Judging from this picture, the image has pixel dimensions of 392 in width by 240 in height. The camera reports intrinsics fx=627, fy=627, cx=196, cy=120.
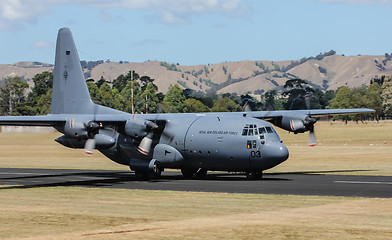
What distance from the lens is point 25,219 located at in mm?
22453

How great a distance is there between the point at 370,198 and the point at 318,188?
15.4ft

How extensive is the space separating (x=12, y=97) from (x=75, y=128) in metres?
164

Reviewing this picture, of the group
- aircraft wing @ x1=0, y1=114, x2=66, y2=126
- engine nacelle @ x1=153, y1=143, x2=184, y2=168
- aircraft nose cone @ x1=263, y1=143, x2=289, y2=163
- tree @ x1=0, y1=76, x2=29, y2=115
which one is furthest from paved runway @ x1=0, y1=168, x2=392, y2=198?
tree @ x1=0, y1=76, x2=29, y2=115

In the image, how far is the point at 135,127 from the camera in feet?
120

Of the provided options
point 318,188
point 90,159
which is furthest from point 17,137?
point 318,188

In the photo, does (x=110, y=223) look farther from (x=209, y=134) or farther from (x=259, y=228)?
(x=209, y=134)

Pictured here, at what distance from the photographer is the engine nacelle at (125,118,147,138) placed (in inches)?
1444

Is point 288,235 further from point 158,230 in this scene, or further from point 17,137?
point 17,137

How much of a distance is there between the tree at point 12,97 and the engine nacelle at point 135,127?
154 metres

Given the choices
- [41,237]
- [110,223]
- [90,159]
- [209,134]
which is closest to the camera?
[41,237]

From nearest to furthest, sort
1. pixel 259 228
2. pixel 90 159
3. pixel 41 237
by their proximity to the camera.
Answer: pixel 41 237 → pixel 259 228 → pixel 90 159

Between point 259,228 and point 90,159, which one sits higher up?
point 259,228

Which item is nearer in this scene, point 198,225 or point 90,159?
point 198,225

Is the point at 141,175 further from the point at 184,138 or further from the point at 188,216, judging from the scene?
the point at 188,216
